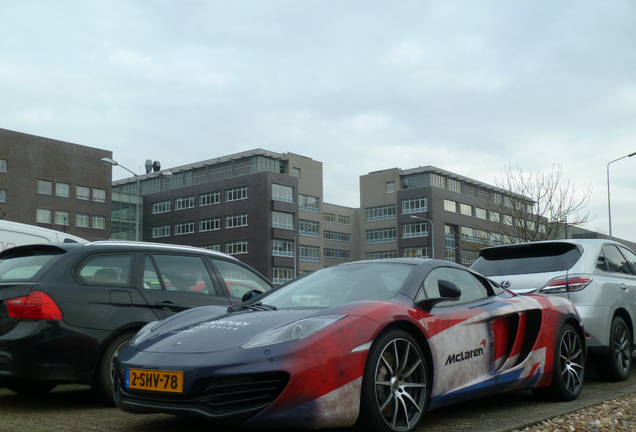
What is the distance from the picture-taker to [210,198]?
8731cm

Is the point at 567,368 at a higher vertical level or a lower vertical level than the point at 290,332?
lower

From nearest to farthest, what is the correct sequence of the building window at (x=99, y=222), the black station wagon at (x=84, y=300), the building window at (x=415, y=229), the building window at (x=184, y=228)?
the black station wagon at (x=84, y=300) → the building window at (x=99, y=222) → the building window at (x=184, y=228) → the building window at (x=415, y=229)

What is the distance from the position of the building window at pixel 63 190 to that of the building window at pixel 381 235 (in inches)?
1930

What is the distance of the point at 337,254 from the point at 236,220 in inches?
1056

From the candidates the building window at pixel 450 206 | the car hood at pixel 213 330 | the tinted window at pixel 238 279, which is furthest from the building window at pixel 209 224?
the car hood at pixel 213 330

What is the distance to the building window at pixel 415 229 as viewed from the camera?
9506cm

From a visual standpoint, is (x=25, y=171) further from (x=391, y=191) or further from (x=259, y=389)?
(x=259, y=389)

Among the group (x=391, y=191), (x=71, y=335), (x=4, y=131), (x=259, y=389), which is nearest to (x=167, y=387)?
(x=259, y=389)

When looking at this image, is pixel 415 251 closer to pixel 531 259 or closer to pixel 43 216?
pixel 43 216

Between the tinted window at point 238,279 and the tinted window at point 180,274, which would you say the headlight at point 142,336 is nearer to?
the tinted window at point 180,274

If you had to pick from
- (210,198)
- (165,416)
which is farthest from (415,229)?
(165,416)

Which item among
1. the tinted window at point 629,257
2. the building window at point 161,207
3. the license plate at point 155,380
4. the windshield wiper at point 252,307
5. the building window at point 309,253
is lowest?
the license plate at point 155,380

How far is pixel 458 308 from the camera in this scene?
524 cm

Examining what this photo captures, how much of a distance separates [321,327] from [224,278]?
10.7ft
